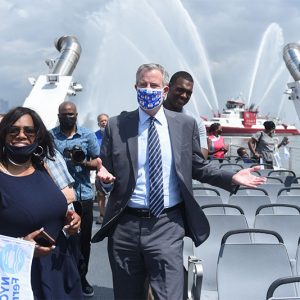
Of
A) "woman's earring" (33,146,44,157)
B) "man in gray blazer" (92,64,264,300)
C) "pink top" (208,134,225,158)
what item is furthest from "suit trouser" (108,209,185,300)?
"pink top" (208,134,225,158)

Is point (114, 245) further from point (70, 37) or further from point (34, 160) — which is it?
point (70, 37)

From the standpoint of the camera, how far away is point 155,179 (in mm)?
3172

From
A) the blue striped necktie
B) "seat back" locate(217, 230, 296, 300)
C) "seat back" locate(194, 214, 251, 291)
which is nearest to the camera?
the blue striped necktie

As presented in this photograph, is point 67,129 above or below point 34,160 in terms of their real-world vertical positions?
above

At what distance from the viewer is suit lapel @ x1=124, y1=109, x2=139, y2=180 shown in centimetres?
320

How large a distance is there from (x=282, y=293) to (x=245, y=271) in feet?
0.99

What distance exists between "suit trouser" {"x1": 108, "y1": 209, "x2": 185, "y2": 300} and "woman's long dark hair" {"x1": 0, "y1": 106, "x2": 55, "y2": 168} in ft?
2.13

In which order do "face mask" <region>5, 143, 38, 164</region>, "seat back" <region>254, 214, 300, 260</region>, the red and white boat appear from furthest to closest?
the red and white boat, "seat back" <region>254, 214, 300, 260</region>, "face mask" <region>5, 143, 38, 164</region>

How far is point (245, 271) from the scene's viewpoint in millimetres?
A: 3766

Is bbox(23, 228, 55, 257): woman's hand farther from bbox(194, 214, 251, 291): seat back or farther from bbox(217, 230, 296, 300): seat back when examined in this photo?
bbox(194, 214, 251, 291): seat back

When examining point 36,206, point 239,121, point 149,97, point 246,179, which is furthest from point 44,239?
point 239,121

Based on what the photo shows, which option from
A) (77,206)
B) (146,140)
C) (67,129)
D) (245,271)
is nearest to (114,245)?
(77,206)

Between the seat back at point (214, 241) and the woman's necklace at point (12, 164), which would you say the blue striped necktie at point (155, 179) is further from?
the seat back at point (214, 241)

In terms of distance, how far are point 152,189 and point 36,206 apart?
2.48 feet
